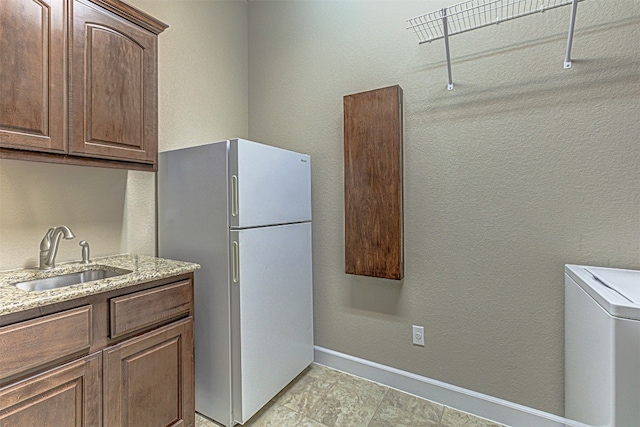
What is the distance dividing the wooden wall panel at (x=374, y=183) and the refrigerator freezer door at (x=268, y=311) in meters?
0.39

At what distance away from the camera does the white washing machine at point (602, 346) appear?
0.89 metres

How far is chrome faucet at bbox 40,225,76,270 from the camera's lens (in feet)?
4.76

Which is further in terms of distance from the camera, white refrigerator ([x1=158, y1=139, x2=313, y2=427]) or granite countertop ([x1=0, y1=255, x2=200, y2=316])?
white refrigerator ([x1=158, y1=139, x2=313, y2=427])

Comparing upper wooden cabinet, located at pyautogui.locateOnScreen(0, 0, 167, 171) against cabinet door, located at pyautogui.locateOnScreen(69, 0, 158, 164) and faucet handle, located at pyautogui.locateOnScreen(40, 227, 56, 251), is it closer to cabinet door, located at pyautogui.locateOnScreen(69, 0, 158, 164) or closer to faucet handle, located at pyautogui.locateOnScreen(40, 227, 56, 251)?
cabinet door, located at pyautogui.locateOnScreen(69, 0, 158, 164)

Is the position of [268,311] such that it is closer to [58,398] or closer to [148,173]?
[58,398]

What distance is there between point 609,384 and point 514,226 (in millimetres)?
854

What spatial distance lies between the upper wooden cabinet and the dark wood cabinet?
68 cm

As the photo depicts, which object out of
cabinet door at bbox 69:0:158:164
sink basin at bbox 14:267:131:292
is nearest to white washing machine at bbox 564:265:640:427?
sink basin at bbox 14:267:131:292

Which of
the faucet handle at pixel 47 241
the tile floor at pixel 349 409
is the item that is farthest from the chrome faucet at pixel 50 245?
the tile floor at pixel 349 409

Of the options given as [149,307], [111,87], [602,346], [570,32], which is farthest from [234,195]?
[570,32]

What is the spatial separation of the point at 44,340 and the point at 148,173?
1150 millimetres

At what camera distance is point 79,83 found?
4.46 feet

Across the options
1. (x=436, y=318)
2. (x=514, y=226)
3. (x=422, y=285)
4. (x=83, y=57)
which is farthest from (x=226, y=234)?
(x=514, y=226)

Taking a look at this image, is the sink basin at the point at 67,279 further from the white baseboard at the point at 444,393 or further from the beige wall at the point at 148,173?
the white baseboard at the point at 444,393
